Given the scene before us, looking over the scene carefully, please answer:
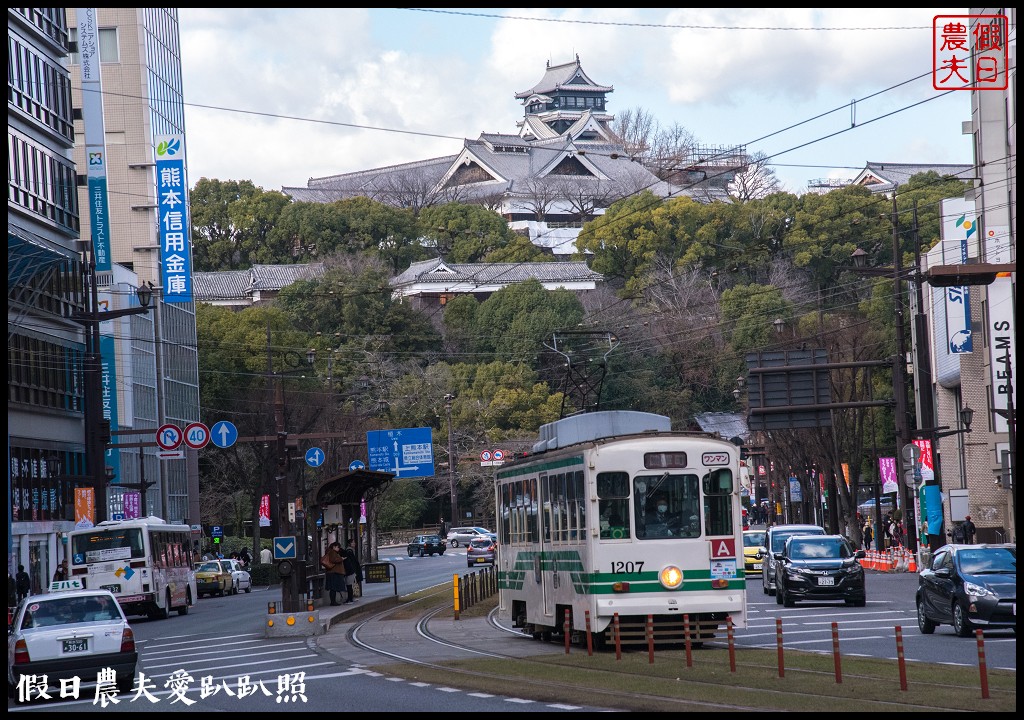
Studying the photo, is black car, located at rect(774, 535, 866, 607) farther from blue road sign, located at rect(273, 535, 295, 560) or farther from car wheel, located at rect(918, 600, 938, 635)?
blue road sign, located at rect(273, 535, 295, 560)

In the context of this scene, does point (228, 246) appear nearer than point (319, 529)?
No

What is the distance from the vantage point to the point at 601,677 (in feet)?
56.5

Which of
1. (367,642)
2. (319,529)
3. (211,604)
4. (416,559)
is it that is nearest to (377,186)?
(416,559)

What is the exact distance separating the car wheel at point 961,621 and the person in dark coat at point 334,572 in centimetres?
1849

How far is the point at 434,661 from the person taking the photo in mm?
20703

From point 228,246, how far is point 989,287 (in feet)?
235

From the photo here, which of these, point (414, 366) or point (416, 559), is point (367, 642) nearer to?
point (416, 559)

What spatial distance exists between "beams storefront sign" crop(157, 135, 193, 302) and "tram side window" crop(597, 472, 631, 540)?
39404 millimetres

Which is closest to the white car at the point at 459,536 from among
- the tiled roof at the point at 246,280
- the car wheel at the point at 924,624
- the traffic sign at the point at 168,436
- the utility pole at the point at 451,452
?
the utility pole at the point at 451,452

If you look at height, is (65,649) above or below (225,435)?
below

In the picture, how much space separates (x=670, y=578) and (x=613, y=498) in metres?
1.36

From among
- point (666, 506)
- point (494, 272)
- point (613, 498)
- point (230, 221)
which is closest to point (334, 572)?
point (613, 498)

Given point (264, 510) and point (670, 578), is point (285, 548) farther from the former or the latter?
point (264, 510)

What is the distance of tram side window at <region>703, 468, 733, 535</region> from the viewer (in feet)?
69.2
